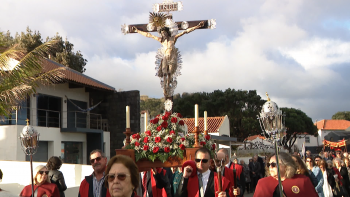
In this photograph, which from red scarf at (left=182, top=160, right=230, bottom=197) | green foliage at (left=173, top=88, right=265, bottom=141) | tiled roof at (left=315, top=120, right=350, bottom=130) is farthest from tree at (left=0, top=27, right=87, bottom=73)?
tiled roof at (left=315, top=120, right=350, bottom=130)

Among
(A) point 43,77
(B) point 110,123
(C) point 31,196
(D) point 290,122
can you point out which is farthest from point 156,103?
(C) point 31,196

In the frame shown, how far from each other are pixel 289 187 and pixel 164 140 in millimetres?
2588

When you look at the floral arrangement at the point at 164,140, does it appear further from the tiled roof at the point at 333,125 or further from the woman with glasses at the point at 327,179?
the tiled roof at the point at 333,125

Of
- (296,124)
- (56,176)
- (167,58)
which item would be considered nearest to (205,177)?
(56,176)

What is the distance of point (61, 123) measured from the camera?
22.3 metres

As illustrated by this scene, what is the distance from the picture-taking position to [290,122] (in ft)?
171

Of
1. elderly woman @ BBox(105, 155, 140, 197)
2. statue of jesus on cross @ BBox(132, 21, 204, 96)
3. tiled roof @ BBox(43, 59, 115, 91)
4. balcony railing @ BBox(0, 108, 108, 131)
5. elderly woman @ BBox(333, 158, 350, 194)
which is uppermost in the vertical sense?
tiled roof @ BBox(43, 59, 115, 91)

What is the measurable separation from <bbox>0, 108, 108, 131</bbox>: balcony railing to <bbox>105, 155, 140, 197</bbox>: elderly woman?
53.1 feet

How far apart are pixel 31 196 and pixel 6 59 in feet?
18.5

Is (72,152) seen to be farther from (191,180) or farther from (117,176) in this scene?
(117,176)

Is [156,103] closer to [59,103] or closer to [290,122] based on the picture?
[290,122]

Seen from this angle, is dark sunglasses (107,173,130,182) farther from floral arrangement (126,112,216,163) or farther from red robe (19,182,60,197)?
floral arrangement (126,112,216,163)

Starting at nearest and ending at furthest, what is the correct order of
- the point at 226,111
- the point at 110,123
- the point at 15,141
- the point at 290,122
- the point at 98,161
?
1. the point at 98,161
2. the point at 15,141
3. the point at 110,123
4. the point at 226,111
5. the point at 290,122

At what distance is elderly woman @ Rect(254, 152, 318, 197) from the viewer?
4465 mm
